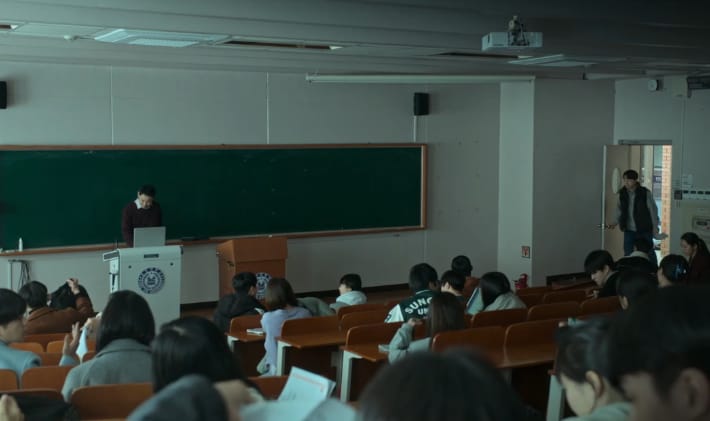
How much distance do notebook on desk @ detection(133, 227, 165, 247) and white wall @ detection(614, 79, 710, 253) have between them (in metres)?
7.37

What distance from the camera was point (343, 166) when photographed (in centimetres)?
1171

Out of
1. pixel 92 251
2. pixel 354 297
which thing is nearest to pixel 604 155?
pixel 354 297

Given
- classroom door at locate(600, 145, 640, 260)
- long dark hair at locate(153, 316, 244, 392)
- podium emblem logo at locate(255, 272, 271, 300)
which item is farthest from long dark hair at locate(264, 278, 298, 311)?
classroom door at locate(600, 145, 640, 260)

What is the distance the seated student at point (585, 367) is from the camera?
2.03 m

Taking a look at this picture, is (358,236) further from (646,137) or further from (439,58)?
(646,137)

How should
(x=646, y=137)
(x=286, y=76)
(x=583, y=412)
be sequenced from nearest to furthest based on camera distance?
(x=583, y=412)
(x=286, y=76)
(x=646, y=137)

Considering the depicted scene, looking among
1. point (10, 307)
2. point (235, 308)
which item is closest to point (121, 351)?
point (10, 307)

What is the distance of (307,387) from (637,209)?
406 inches

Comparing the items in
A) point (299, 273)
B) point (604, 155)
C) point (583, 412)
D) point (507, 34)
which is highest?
point (507, 34)

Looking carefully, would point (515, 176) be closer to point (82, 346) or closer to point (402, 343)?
point (402, 343)

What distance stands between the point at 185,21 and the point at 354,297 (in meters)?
2.87

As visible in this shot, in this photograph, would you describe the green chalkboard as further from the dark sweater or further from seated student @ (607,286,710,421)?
seated student @ (607,286,710,421)

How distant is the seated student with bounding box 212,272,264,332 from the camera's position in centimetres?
732

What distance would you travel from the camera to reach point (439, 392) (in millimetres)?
1103
